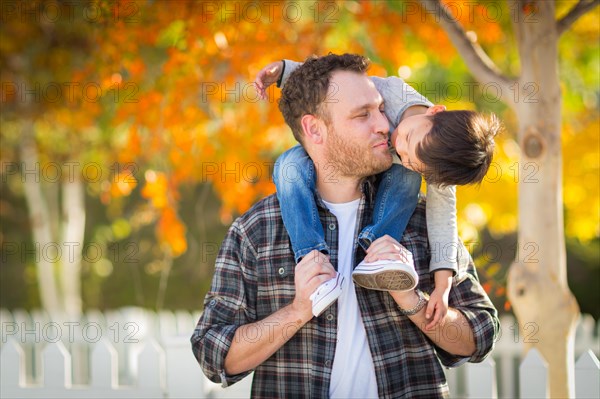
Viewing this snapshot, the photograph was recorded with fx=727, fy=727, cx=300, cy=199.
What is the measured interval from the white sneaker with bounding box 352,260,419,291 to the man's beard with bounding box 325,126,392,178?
399 millimetres

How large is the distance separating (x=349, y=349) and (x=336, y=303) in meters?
0.15

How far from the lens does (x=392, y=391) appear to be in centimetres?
231

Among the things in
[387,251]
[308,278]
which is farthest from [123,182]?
[387,251]

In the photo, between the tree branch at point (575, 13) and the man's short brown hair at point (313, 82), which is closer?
the man's short brown hair at point (313, 82)

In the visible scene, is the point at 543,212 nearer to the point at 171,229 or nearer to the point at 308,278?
the point at 308,278

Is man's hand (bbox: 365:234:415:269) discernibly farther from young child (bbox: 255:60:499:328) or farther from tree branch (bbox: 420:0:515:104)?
tree branch (bbox: 420:0:515:104)

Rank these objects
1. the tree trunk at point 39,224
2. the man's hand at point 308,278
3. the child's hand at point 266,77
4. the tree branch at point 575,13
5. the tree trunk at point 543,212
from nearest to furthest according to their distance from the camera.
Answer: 1. the man's hand at point 308,278
2. the child's hand at point 266,77
3. the tree branch at point 575,13
4. the tree trunk at point 543,212
5. the tree trunk at point 39,224

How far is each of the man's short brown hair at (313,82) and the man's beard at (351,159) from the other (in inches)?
3.9

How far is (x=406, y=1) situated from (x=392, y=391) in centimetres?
279

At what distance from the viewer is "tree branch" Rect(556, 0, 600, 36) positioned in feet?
9.85

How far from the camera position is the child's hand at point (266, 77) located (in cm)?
266

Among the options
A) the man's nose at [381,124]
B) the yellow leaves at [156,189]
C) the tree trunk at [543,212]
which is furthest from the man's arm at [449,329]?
the yellow leaves at [156,189]

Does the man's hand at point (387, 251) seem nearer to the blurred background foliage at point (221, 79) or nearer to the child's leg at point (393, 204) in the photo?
the child's leg at point (393, 204)

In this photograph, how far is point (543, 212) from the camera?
10.6 feet
